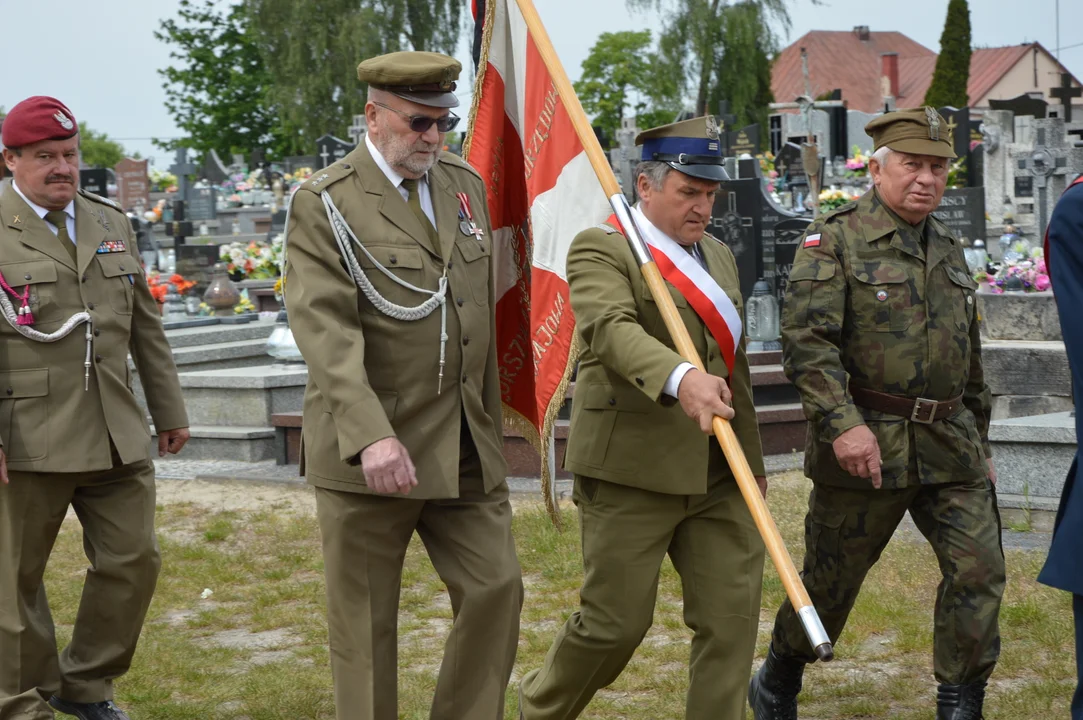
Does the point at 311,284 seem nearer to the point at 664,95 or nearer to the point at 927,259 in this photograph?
the point at 927,259

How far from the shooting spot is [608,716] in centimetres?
492

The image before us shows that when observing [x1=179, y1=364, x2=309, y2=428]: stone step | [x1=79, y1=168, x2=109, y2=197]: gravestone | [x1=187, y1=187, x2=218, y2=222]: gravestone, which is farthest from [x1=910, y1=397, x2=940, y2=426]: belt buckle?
[x1=187, y1=187, x2=218, y2=222]: gravestone

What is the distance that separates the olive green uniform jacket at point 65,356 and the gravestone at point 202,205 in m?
25.7

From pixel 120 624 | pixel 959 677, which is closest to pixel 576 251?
pixel 959 677

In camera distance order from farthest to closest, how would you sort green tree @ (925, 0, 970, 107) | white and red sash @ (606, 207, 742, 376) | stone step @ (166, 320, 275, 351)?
green tree @ (925, 0, 970, 107) < stone step @ (166, 320, 275, 351) < white and red sash @ (606, 207, 742, 376)

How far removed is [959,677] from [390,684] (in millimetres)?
1715

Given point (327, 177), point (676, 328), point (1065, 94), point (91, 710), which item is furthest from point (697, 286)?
point (1065, 94)

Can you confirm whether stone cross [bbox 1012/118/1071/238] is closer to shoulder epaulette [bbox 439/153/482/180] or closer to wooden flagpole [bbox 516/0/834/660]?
wooden flagpole [bbox 516/0/834/660]

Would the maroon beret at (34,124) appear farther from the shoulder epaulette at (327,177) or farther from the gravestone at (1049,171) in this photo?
the gravestone at (1049,171)

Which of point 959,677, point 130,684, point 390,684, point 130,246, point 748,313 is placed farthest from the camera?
point 748,313

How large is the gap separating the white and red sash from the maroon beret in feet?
6.23

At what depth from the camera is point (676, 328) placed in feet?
12.5

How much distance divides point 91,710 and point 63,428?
100 cm

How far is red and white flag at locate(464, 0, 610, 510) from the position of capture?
4555 millimetres
